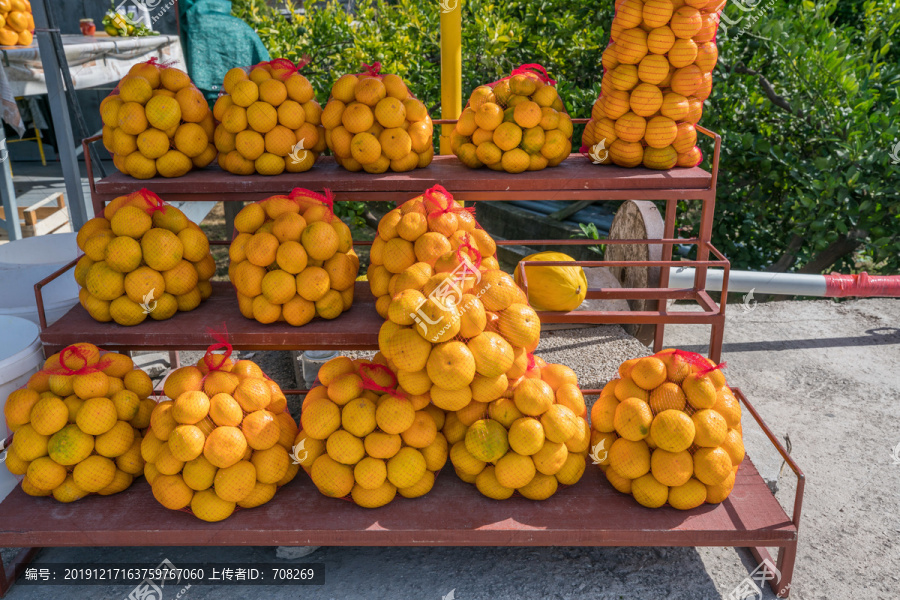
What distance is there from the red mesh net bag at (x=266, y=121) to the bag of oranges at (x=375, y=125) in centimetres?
13

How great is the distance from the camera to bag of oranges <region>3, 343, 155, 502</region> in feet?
9.20

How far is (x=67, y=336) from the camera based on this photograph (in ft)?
10.4

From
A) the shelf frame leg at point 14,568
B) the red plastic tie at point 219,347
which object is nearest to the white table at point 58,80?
the red plastic tie at point 219,347

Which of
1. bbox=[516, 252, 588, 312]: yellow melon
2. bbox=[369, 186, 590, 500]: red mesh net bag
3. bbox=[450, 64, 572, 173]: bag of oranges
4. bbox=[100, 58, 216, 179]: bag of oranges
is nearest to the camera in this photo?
bbox=[369, 186, 590, 500]: red mesh net bag

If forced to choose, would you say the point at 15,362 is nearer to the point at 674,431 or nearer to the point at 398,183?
the point at 398,183

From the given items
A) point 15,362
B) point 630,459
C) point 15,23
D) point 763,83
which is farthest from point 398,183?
point 15,23

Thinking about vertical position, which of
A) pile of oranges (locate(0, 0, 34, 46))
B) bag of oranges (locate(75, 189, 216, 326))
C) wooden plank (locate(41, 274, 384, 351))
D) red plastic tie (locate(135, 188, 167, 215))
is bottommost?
wooden plank (locate(41, 274, 384, 351))

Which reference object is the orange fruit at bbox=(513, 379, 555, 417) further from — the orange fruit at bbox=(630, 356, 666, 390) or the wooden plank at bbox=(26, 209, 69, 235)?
the wooden plank at bbox=(26, 209, 69, 235)

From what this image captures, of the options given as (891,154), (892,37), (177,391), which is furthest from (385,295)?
(892,37)

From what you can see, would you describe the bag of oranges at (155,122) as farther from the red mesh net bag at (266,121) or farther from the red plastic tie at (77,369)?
the red plastic tie at (77,369)

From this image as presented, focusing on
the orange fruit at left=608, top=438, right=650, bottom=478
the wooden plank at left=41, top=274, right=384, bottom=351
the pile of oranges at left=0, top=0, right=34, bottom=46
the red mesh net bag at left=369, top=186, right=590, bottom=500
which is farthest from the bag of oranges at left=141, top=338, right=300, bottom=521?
the pile of oranges at left=0, top=0, right=34, bottom=46

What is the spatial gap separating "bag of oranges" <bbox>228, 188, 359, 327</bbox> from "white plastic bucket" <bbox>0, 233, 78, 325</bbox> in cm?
123

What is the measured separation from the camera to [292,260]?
9.98 feet

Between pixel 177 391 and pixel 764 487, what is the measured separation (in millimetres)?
2379
